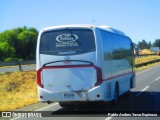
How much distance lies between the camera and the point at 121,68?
17516 mm

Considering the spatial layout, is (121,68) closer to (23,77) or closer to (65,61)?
(65,61)

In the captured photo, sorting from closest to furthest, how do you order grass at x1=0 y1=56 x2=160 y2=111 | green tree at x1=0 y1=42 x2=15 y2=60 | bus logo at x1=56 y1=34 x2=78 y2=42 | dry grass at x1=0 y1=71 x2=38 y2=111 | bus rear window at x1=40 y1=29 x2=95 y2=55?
1. bus rear window at x1=40 y1=29 x2=95 y2=55
2. bus logo at x1=56 y1=34 x2=78 y2=42
3. grass at x1=0 y1=56 x2=160 y2=111
4. dry grass at x1=0 y1=71 x2=38 y2=111
5. green tree at x1=0 y1=42 x2=15 y2=60

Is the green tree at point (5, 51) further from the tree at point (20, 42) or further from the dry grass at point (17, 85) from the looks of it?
the dry grass at point (17, 85)

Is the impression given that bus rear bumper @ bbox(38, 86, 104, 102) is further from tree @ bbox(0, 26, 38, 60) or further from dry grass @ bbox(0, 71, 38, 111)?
tree @ bbox(0, 26, 38, 60)

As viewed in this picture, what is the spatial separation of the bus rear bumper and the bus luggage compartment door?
12cm

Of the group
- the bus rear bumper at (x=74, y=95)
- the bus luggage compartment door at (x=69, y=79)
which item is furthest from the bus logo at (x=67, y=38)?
the bus rear bumper at (x=74, y=95)

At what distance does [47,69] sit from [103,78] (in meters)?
1.95

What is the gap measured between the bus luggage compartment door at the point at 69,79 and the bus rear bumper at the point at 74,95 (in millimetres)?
124

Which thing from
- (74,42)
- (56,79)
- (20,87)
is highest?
(74,42)

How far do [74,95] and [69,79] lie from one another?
0.57 meters

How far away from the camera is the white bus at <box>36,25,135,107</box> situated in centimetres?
1352

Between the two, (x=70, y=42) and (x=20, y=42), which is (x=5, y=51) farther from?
(x=70, y=42)

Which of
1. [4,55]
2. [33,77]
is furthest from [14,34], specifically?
[33,77]

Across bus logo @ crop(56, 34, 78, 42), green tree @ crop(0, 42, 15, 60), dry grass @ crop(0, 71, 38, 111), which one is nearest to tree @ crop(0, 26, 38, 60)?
green tree @ crop(0, 42, 15, 60)
